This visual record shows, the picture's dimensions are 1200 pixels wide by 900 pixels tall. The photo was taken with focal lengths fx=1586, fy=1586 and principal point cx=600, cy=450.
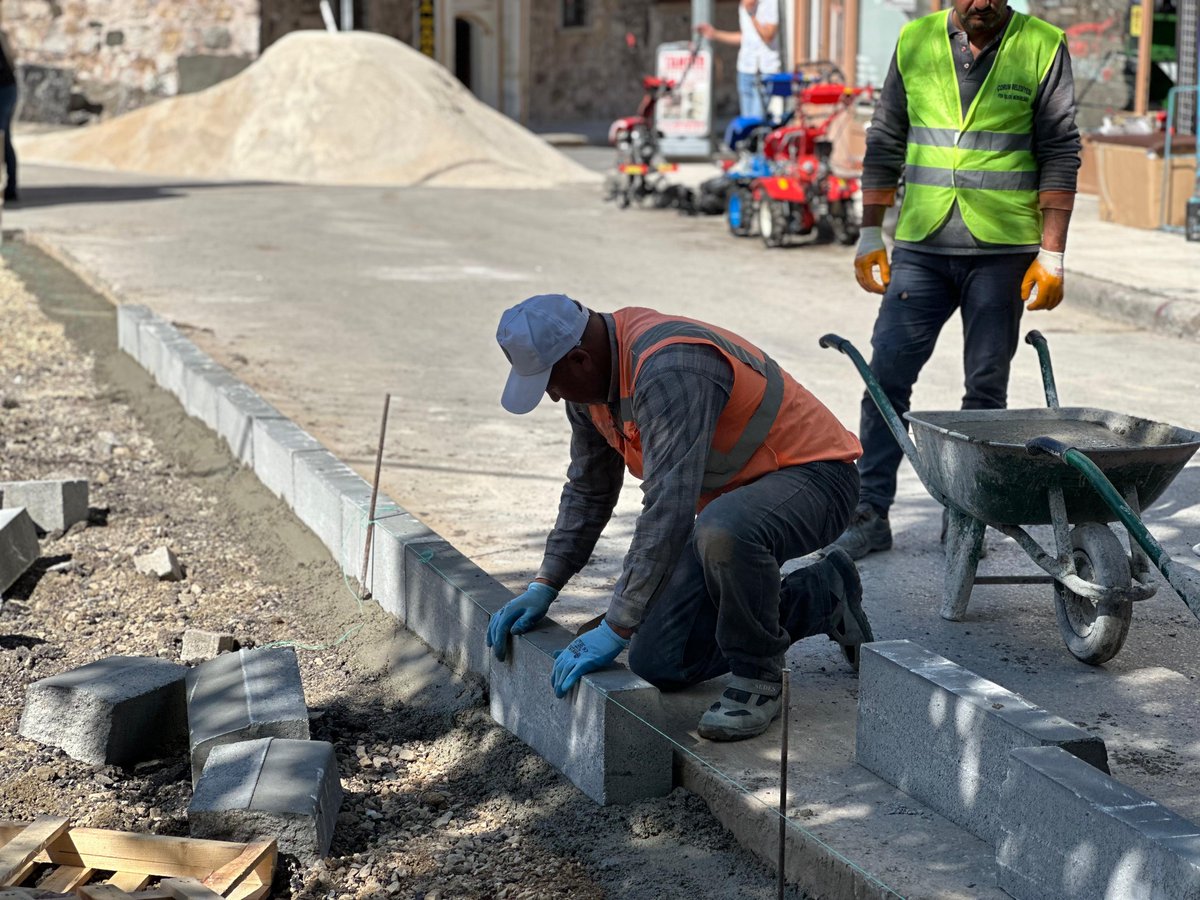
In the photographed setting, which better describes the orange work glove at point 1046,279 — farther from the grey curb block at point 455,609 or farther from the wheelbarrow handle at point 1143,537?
the grey curb block at point 455,609

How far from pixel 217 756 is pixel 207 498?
3.05 m

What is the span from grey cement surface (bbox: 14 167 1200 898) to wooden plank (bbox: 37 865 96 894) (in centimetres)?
138

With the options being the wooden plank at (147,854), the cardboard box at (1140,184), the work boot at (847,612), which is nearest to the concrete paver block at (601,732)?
the work boot at (847,612)

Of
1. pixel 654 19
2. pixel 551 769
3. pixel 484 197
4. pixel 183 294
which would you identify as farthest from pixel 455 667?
pixel 654 19

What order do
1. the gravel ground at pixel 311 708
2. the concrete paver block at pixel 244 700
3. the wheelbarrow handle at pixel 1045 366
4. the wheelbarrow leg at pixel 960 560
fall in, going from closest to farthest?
1. the gravel ground at pixel 311 708
2. the concrete paver block at pixel 244 700
3. the wheelbarrow leg at pixel 960 560
4. the wheelbarrow handle at pixel 1045 366

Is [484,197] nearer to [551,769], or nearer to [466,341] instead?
[466,341]

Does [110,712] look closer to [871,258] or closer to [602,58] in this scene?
[871,258]

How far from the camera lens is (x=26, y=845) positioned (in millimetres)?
3393

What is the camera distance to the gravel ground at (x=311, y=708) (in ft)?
11.6

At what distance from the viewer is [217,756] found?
3.75m

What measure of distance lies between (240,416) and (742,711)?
3.71 metres

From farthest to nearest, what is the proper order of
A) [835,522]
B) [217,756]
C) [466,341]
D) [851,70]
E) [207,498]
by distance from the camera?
[851,70] → [466,341] → [207,498] → [835,522] → [217,756]

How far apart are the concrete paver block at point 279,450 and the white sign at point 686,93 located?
13836 mm

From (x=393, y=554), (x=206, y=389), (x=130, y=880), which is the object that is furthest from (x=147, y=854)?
(x=206, y=389)
